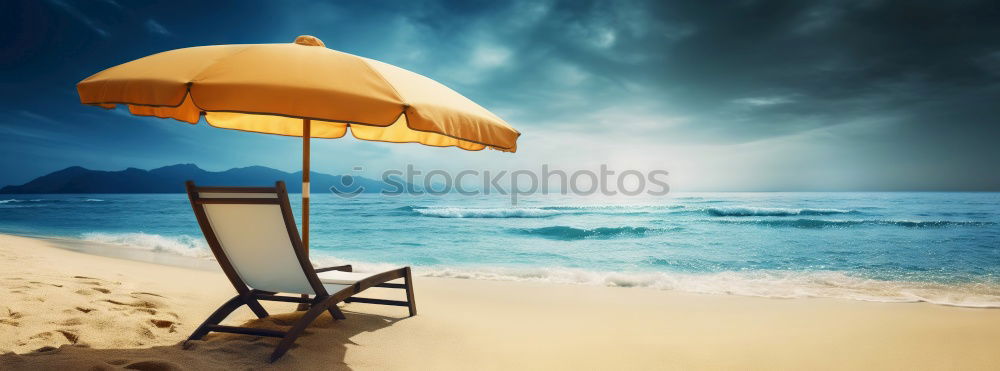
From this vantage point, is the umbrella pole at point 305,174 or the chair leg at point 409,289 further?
the chair leg at point 409,289

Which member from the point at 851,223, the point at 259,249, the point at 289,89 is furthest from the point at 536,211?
the point at 289,89

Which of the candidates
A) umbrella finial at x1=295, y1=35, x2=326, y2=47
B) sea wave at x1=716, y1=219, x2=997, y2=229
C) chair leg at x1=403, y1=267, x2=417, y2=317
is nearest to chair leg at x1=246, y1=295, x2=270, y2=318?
chair leg at x1=403, y1=267, x2=417, y2=317

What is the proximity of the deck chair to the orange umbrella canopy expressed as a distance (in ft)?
1.80

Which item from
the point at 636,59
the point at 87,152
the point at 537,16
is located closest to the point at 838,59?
the point at 636,59

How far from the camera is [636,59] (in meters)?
18.9

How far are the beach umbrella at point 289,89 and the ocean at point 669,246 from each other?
210 inches

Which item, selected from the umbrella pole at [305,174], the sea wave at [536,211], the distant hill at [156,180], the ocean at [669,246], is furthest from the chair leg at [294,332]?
the distant hill at [156,180]

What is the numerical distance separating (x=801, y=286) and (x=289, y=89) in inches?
326

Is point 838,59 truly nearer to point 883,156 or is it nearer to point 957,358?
point 883,156

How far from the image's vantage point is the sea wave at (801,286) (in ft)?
21.0

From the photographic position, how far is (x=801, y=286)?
7.60 metres

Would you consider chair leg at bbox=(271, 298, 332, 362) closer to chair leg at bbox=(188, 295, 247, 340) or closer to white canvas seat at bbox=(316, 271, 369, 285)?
white canvas seat at bbox=(316, 271, 369, 285)

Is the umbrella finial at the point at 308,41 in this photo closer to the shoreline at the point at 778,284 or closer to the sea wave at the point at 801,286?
the shoreline at the point at 778,284

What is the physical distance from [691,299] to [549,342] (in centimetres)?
299
